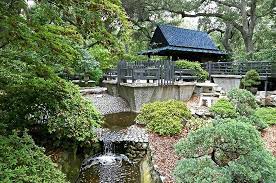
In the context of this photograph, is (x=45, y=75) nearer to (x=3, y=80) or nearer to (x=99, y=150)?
(x=3, y=80)

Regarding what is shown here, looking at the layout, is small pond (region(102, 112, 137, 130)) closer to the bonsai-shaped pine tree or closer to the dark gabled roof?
the bonsai-shaped pine tree

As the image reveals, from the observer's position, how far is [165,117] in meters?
9.67

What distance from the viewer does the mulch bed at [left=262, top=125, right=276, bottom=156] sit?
822 cm

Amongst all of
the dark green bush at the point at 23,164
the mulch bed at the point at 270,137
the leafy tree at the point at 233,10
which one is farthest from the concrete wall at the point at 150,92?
the leafy tree at the point at 233,10

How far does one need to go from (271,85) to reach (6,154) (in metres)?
15.1

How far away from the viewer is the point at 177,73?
51.7 feet

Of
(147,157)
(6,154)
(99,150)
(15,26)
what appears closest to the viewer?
(15,26)

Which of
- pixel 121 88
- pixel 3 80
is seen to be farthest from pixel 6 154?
pixel 121 88

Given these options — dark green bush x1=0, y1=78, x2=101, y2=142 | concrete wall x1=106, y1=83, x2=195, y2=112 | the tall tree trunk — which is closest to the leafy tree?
the tall tree trunk

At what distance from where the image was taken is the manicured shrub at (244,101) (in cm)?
1009

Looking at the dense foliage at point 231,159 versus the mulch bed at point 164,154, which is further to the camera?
the mulch bed at point 164,154

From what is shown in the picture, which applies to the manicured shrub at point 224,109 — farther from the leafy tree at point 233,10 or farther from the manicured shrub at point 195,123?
the leafy tree at point 233,10

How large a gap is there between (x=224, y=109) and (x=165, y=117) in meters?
2.38

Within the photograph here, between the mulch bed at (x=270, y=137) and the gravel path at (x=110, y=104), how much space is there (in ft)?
22.6
